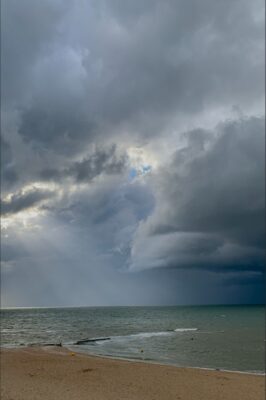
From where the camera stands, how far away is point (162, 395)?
18812 millimetres

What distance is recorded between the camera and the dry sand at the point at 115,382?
1820 cm

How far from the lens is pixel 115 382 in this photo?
2183cm

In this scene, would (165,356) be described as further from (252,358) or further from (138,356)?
(252,358)

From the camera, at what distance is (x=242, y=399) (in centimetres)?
1923

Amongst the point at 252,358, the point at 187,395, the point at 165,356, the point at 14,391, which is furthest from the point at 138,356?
the point at 14,391

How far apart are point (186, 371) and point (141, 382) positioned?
630 cm

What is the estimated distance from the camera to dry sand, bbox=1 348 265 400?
59.7 ft

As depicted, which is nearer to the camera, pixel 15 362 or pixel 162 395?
pixel 162 395

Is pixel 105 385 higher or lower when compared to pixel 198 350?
higher

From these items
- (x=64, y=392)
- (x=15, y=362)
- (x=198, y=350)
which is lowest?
(x=198, y=350)

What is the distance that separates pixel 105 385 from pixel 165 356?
17.9m

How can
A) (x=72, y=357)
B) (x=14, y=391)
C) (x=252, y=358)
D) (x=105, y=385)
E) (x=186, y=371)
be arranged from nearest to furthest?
(x=14, y=391), (x=105, y=385), (x=186, y=371), (x=72, y=357), (x=252, y=358)

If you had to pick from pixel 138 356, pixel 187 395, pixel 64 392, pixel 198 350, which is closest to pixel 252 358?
pixel 198 350

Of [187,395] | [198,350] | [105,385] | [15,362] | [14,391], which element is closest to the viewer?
[14,391]
